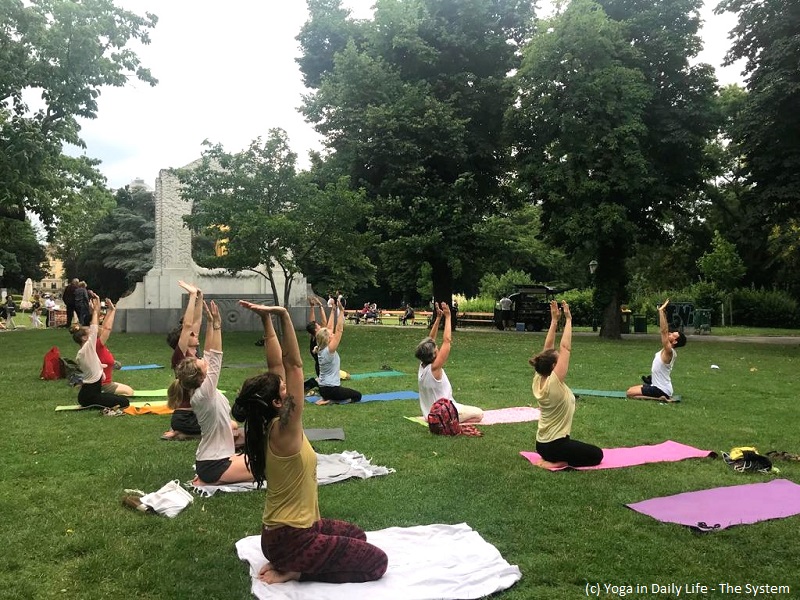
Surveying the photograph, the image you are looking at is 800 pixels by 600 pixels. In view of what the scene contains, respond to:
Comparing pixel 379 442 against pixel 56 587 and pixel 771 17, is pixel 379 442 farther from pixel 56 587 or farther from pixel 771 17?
pixel 771 17

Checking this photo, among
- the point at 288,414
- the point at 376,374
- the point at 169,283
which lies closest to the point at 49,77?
the point at 169,283

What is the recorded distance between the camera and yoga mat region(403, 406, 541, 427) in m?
8.96

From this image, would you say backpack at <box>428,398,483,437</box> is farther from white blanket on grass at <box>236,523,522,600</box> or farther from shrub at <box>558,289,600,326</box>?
shrub at <box>558,289,600,326</box>

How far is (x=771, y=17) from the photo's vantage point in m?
20.0

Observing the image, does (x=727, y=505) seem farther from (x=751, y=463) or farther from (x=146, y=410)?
(x=146, y=410)

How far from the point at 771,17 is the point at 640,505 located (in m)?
20.3

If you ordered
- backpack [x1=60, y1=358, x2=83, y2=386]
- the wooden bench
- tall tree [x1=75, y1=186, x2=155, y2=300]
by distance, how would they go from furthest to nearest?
tall tree [x1=75, y1=186, x2=155, y2=300]
the wooden bench
backpack [x1=60, y1=358, x2=83, y2=386]

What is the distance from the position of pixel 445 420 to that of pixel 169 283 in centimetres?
1989

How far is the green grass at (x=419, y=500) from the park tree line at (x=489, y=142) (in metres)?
9.98

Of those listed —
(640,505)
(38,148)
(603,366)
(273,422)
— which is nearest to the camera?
(273,422)

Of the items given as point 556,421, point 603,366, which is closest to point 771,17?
point 603,366

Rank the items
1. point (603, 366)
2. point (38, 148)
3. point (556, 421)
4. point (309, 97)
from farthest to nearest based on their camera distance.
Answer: point (309, 97) → point (38, 148) → point (603, 366) → point (556, 421)

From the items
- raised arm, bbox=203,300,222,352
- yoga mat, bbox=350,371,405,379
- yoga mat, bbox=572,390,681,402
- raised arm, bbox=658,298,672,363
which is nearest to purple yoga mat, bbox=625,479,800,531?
raised arm, bbox=203,300,222,352

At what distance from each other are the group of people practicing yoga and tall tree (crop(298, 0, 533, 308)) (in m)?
12.0
